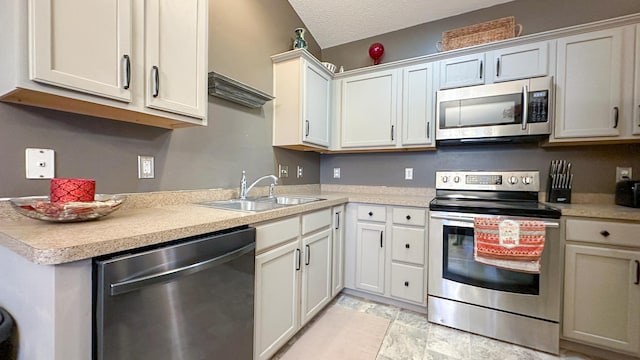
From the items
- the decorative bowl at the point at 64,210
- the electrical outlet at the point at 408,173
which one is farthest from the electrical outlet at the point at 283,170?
the decorative bowl at the point at 64,210

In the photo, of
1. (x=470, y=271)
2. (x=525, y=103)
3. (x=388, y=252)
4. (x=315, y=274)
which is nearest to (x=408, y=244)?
(x=388, y=252)

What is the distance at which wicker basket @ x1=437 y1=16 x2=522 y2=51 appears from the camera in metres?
2.17

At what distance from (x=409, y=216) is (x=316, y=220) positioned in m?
0.82

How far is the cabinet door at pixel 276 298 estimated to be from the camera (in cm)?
142

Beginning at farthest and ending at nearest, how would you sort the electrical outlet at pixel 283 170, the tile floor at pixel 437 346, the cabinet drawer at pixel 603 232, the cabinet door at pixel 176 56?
1. the electrical outlet at pixel 283 170
2. the tile floor at pixel 437 346
3. the cabinet drawer at pixel 603 232
4. the cabinet door at pixel 176 56

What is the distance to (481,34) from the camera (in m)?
2.24

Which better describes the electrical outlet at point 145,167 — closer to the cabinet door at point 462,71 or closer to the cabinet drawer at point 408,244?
the cabinet drawer at point 408,244

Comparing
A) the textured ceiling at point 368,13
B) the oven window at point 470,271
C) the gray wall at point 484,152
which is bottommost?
the oven window at point 470,271

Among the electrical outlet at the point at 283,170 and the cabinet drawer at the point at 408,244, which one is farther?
the electrical outlet at the point at 283,170

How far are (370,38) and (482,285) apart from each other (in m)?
2.67

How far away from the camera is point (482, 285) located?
74.0 inches

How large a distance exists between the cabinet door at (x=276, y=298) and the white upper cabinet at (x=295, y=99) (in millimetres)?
1094

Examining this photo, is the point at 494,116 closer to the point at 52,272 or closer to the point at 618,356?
the point at 618,356

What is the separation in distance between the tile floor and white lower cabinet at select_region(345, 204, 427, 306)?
232 mm
